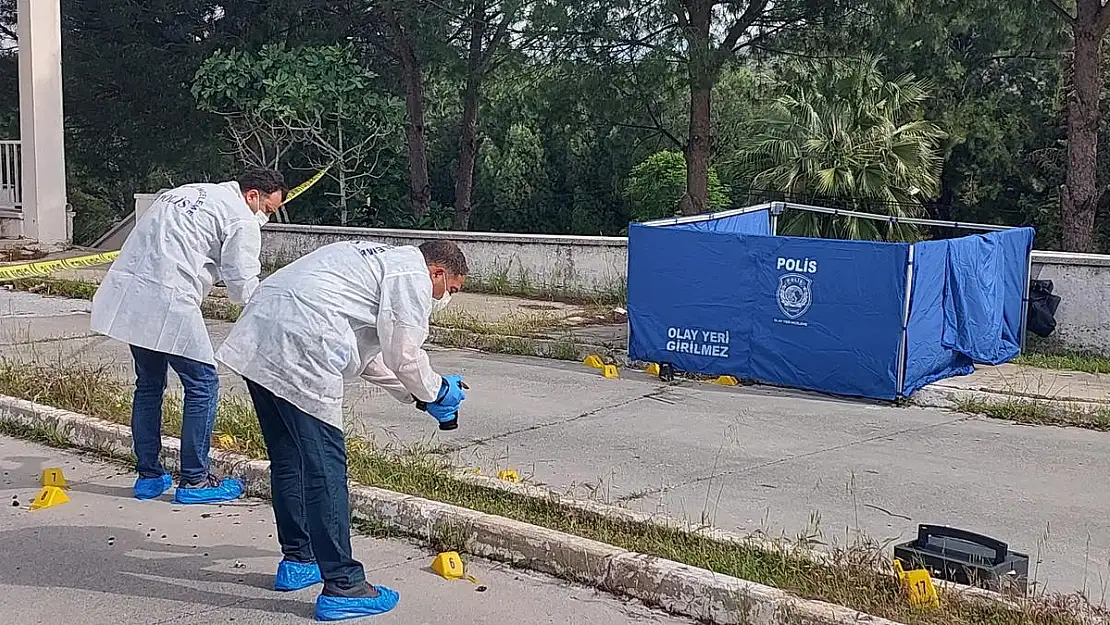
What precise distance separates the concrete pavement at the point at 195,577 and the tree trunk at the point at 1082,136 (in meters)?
14.1

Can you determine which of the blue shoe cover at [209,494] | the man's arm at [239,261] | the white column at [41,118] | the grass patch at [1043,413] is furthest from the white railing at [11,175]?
the grass patch at [1043,413]

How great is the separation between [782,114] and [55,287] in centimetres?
1096

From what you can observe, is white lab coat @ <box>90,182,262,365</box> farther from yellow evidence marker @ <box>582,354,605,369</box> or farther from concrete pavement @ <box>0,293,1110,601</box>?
yellow evidence marker @ <box>582,354,605,369</box>

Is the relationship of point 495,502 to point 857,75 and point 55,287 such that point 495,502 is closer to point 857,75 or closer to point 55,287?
point 55,287

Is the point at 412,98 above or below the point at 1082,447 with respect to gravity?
above

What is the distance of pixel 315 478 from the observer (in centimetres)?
448

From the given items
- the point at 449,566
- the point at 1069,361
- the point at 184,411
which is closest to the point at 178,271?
the point at 184,411

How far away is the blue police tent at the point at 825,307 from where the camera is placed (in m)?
9.47

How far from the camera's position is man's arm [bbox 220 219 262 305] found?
591 cm

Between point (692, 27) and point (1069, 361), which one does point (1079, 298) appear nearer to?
point (1069, 361)

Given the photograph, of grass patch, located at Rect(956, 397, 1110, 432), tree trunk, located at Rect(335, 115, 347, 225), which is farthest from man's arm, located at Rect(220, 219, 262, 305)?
tree trunk, located at Rect(335, 115, 347, 225)

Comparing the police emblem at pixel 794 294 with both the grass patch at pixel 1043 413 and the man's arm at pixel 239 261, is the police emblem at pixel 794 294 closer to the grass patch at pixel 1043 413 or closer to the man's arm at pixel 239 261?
the grass patch at pixel 1043 413

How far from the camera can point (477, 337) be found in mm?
11828

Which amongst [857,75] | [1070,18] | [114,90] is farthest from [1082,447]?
[114,90]
